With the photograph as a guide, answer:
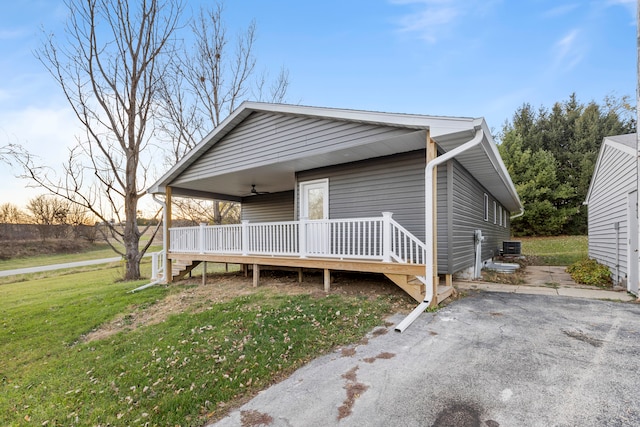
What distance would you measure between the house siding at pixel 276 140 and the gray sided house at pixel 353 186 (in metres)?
0.03

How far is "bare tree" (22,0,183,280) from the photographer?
1190 cm

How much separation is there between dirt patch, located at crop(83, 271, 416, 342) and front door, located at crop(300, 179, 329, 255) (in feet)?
3.12

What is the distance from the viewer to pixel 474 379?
2.82 meters

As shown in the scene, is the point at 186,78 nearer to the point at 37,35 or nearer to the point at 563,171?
the point at 37,35

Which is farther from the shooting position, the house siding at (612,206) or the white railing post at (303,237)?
the white railing post at (303,237)

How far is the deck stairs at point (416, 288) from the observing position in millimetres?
5121

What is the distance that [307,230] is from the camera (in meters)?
6.93

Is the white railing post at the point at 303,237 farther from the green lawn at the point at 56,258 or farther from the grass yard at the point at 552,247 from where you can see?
the green lawn at the point at 56,258

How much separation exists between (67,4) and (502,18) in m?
16.1

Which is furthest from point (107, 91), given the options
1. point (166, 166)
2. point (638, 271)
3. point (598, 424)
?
point (638, 271)

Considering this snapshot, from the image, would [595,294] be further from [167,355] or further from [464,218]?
[167,355]

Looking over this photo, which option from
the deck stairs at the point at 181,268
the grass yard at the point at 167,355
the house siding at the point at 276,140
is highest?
the house siding at the point at 276,140

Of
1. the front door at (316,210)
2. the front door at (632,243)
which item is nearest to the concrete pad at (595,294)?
the front door at (632,243)

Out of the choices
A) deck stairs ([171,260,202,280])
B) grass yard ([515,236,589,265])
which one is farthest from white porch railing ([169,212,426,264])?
grass yard ([515,236,589,265])
